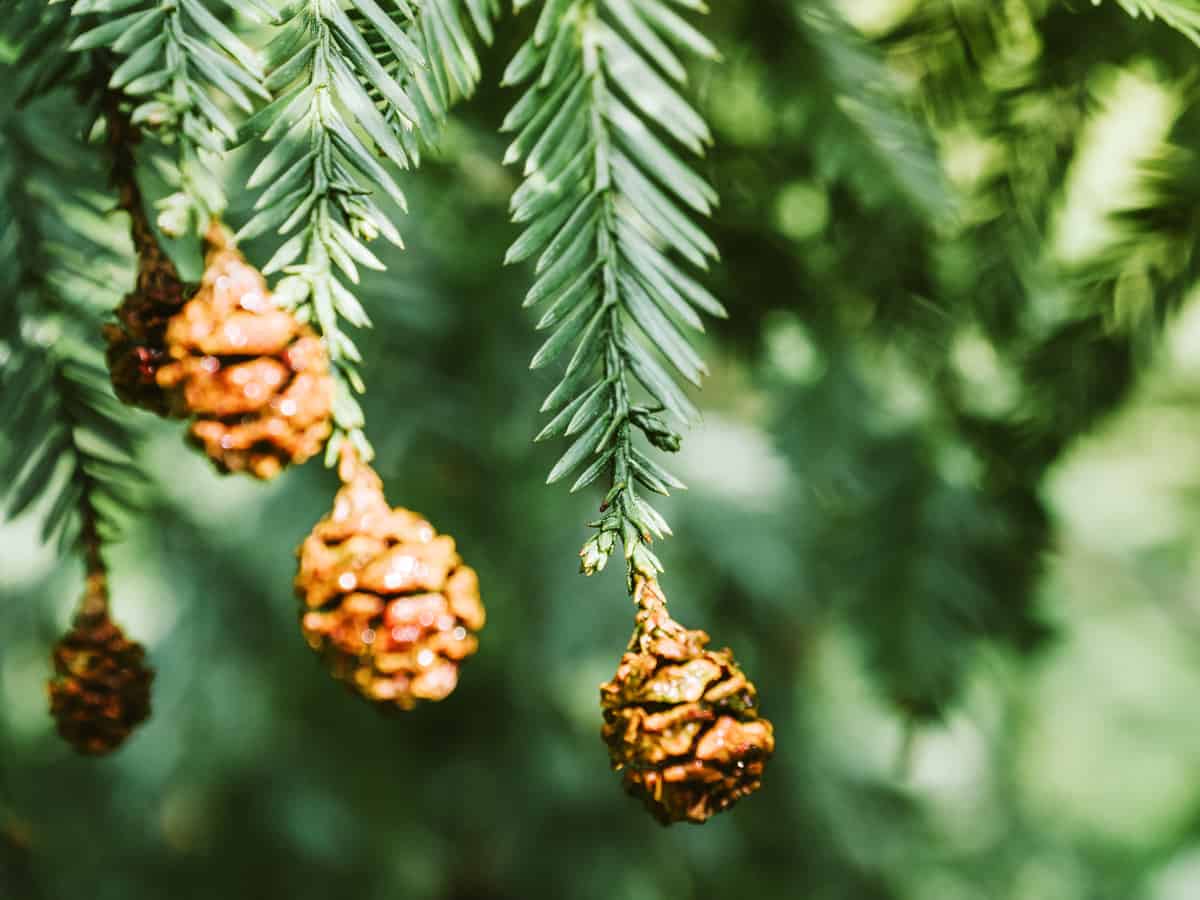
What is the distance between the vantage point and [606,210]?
462 millimetres

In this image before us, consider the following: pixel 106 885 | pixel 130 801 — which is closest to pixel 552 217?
pixel 130 801

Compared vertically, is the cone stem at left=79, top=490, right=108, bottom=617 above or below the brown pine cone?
below

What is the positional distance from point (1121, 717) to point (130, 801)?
10.2 feet

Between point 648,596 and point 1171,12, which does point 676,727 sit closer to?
point 648,596

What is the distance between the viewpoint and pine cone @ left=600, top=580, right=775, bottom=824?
0.42 m

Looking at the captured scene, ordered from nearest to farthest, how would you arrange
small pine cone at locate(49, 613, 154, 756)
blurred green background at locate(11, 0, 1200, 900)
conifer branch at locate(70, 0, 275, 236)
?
conifer branch at locate(70, 0, 275, 236), small pine cone at locate(49, 613, 154, 756), blurred green background at locate(11, 0, 1200, 900)

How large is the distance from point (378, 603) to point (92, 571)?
21cm

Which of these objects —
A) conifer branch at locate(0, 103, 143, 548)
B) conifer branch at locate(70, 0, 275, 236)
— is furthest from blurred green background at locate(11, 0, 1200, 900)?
conifer branch at locate(70, 0, 275, 236)

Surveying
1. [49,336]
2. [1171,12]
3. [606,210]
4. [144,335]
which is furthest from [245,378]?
[1171,12]

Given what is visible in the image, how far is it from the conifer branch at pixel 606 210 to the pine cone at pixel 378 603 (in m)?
0.09

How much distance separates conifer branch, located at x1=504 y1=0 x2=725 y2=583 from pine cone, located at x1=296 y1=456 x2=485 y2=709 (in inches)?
3.5

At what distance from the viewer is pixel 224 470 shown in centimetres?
40

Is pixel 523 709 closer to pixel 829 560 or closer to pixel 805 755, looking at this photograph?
pixel 805 755

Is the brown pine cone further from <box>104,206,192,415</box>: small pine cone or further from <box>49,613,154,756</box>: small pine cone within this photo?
<box>49,613,154,756</box>: small pine cone
